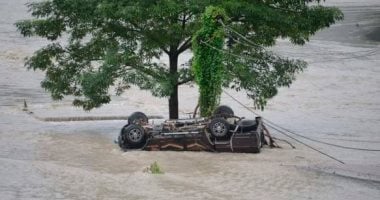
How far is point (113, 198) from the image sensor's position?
15812 millimetres

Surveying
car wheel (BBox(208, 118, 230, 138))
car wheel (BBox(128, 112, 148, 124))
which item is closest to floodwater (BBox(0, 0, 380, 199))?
car wheel (BBox(208, 118, 230, 138))

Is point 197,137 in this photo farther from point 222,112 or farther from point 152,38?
point 152,38

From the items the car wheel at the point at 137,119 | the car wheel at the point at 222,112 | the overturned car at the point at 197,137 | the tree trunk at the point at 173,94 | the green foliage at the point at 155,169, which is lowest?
the green foliage at the point at 155,169

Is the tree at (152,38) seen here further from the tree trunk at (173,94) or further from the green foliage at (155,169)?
the green foliage at (155,169)

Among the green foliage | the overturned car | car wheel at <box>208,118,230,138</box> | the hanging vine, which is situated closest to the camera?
the green foliage

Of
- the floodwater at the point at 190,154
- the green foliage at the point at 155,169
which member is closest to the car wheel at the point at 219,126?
the floodwater at the point at 190,154

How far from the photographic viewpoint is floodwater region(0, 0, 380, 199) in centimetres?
1694

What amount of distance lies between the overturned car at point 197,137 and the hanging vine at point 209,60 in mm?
1281

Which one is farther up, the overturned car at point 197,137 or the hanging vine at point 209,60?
the hanging vine at point 209,60

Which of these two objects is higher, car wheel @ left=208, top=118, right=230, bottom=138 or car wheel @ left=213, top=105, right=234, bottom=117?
car wheel @ left=213, top=105, right=234, bottom=117

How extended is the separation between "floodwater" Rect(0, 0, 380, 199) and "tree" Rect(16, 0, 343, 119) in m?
2.32

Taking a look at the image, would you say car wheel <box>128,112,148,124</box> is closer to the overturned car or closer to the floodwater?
the floodwater

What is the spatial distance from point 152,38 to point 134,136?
14.3 ft

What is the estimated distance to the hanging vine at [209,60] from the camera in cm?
2283
